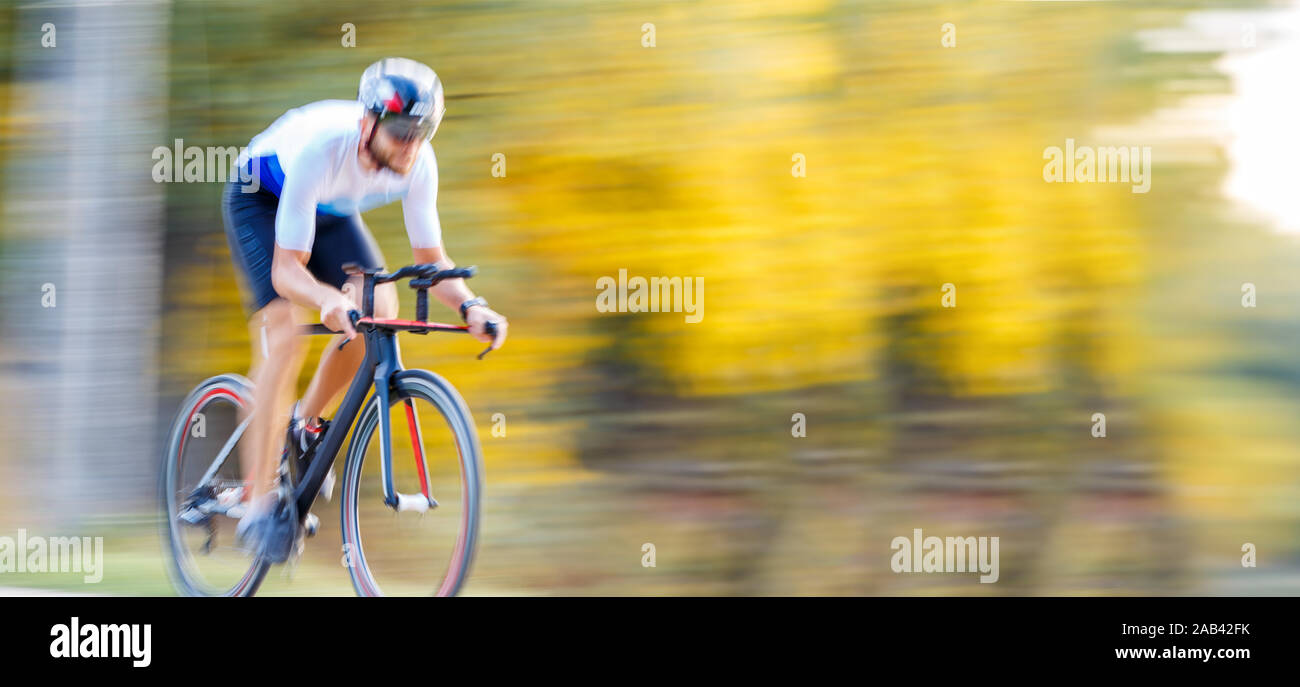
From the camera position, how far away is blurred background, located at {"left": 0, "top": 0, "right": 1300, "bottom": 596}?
5.00 meters

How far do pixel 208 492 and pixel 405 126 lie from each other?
158 centimetres

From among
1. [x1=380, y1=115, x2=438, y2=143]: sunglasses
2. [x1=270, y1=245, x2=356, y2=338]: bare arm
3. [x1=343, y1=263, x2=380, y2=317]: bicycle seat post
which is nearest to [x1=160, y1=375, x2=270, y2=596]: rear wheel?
[x1=270, y1=245, x2=356, y2=338]: bare arm

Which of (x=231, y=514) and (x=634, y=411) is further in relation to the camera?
(x=634, y=411)

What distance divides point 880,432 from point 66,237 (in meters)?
3.69

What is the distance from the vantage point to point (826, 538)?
5.22m

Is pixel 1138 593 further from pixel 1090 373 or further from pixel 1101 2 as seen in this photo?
pixel 1101 2

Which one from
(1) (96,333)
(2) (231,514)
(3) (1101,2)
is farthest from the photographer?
(1) (96,333)

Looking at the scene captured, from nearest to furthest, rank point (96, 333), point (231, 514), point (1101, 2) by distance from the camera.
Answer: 1. point (231, 514)
2. point (1101, 2)
3. point (96, 333)

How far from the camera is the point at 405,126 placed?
155 inches

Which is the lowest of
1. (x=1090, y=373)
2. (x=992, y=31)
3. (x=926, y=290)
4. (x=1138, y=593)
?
(x=1138, y=593)

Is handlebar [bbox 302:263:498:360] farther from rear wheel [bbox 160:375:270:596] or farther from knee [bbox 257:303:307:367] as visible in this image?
rear wheel [bbox 160:375:270:596]

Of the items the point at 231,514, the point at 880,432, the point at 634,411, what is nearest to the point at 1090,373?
the point at 880,432

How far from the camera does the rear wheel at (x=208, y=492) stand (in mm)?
4312

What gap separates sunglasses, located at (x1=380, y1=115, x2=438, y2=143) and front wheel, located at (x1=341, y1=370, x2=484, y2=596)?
2.59 feet
